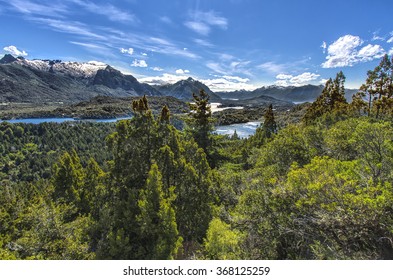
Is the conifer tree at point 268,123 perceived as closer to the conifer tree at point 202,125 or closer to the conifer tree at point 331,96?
the conifer tree at point 331,96

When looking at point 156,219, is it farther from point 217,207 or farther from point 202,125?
point 202,125

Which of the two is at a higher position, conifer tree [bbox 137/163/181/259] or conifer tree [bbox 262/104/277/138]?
conifer tree [bbox 262/104/277/138]

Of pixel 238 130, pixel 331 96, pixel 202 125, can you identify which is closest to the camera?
pixel 202 125

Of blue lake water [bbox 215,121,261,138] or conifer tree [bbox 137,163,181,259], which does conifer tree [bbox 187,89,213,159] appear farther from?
blue lake water [bbox 215,121,261,138]

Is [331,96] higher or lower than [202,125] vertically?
higher

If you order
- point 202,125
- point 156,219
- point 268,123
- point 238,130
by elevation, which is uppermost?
point 268,123

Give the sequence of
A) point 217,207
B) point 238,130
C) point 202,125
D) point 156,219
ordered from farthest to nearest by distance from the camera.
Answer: point 238,130 → point 202,125 → point 217,207 → point 156,219

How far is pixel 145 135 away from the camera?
52.3 ft

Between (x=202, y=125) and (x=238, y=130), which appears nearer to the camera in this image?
(x=202, y=125)

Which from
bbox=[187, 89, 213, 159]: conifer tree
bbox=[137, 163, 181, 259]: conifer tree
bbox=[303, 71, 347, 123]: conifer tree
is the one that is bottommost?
bbox=[137, 163, 181, 259]: conifer tree

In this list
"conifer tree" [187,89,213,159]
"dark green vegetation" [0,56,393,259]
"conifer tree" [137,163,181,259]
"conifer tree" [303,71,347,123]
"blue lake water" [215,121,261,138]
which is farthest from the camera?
"blue lake water" [215,121,261,138]

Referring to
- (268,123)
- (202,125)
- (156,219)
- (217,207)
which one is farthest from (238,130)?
(156,219)

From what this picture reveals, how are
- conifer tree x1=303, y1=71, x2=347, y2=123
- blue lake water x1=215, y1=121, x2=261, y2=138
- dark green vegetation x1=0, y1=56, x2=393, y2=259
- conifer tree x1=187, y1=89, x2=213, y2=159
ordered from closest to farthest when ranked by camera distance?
dark green vegetation x1=0, y1=56, x2=393, y2=259 < conifer tree x1=187, y1=89, x2=213, y2=159 < conifer tree x1=303, y1=71, x2=347, y2=123 < blue lake water x1=215, y1=121, x2=261, y2=138

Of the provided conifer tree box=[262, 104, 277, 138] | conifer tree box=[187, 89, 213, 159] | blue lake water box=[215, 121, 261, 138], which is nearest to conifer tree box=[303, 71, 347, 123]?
conifer tree box=[262, 104, 277, 138]
